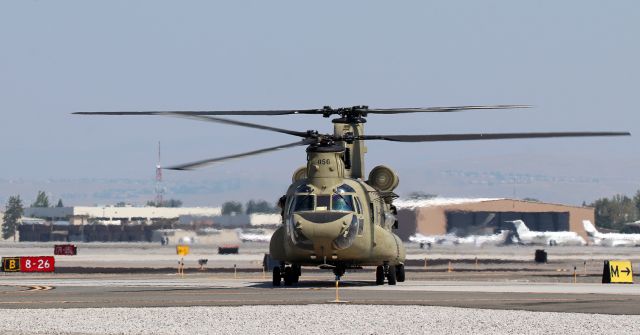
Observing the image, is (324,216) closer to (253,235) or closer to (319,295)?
(319,295)

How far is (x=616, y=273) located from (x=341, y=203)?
50.1 feet

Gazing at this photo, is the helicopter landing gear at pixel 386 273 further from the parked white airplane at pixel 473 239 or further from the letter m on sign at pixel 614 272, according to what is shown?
the parked white airplane at pixel 473 239

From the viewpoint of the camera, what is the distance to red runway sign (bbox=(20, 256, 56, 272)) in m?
69.0

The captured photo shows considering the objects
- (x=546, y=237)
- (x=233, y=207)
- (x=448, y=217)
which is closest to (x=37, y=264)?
(x=448, y=217)

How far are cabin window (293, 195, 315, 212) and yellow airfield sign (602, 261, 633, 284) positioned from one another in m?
15.5

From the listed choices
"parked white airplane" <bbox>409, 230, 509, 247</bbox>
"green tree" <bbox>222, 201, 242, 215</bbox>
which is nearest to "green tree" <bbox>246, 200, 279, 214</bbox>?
"green tree" <bbox>222, 201, 242, 215</bbox>

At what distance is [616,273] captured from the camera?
54094 mm

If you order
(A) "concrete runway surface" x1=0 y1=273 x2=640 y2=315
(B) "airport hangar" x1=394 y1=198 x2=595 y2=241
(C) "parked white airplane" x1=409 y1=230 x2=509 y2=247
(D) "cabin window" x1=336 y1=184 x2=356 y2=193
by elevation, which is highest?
(B) "airport hangar" x1=394 y1=198 x2=595 y2=241

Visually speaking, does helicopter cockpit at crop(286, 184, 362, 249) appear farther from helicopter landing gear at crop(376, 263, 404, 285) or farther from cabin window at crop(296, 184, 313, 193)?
helicopter landing gear at crop(376, 263, 404, 285)

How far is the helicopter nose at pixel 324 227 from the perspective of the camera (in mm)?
44438

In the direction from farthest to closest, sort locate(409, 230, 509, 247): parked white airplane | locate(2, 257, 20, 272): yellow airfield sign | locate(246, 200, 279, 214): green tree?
locate(246, 200, 279, 214): green tree < locate(409, 230, 509, 247): parked white airplane < locate(2, 257, 20, 272): yellow airfield sign

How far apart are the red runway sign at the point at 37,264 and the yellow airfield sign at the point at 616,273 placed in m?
30.5

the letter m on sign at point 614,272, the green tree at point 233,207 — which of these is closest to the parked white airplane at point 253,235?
the green tree at point 233,207

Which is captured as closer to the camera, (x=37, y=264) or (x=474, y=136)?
(x=474, y=136)
